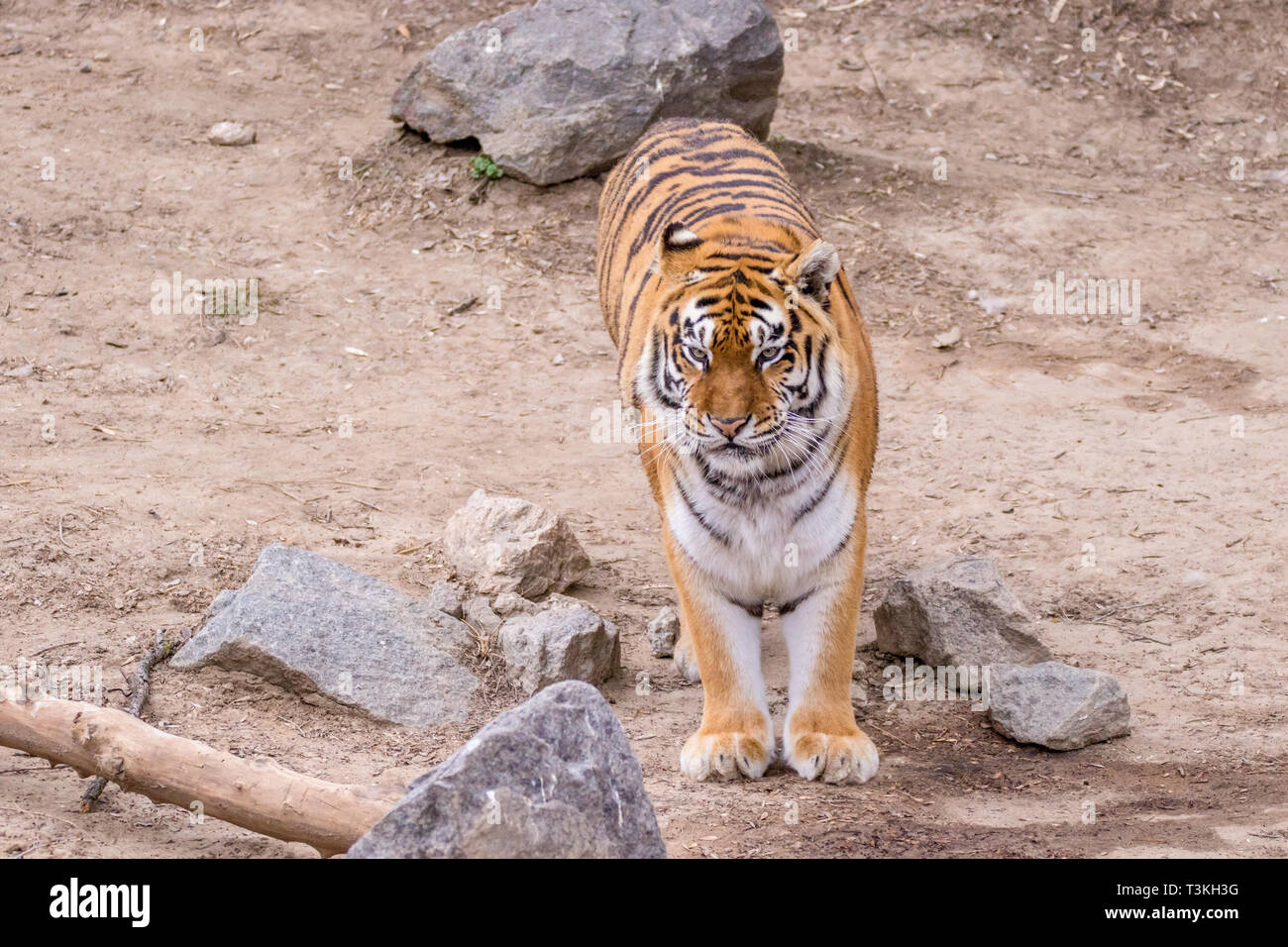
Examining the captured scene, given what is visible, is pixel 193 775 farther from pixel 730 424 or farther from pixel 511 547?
pixel 511 547

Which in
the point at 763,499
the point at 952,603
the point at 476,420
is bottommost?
the point at 476,420

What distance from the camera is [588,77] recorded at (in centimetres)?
839

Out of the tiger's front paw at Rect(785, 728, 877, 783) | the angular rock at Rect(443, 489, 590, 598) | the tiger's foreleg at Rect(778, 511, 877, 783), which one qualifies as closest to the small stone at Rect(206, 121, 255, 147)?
the angular rock at Rect(443, 489, 590, 598)

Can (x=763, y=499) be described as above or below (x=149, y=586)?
above

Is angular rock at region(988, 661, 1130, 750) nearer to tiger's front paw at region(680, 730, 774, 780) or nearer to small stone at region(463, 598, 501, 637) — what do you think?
Result: tiger's front paw at region(680, 730, 774, 780)

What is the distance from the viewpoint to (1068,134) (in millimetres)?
10094

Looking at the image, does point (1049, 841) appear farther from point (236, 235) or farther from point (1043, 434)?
point (236, 235)

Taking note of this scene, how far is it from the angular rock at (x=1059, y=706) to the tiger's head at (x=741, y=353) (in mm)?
1173

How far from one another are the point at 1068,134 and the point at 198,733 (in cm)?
805

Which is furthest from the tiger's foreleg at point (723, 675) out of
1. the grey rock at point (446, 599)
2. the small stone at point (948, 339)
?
the small stone at point (948, 339)

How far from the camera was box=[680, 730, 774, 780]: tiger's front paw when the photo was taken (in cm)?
417

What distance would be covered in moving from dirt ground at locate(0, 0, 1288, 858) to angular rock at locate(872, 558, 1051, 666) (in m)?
0.23

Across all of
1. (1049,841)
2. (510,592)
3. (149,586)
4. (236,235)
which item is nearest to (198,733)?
(149,586)

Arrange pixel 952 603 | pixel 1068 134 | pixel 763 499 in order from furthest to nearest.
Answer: pixel 1068 134, pixel 952 603, pixel 763 499
